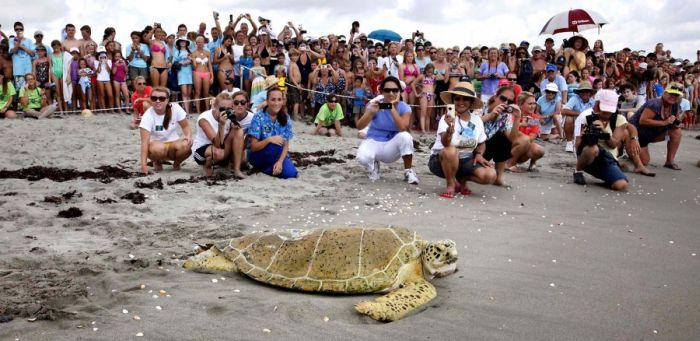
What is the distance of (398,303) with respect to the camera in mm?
2844

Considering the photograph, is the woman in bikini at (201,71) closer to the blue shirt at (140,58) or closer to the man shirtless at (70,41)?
the blue shirt at (140,58)

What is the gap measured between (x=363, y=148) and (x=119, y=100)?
236 inches

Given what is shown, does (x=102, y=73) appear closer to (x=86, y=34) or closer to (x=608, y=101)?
(x=86, y=34)

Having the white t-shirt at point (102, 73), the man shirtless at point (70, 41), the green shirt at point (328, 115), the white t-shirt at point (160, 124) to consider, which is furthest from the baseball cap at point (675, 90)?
the man shirtless at point (70, 41)

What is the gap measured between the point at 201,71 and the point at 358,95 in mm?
2953

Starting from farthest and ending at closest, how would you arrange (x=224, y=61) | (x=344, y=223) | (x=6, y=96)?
1. (x=224, y=61)
2. (x=6, y=96)
3. (x=344, y=223)

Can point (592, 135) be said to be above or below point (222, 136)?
above

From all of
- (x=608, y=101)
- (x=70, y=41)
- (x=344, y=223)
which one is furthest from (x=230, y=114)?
(x=70, y=41)

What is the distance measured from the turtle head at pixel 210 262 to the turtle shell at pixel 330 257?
0.05 m

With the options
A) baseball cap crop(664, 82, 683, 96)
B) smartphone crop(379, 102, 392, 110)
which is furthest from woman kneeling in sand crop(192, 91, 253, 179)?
baseball cap crop(664, 82, 683, 96)

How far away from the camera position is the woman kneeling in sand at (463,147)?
557 centimetres

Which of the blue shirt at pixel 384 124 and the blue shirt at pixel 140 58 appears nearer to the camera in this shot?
the blue shirt at pixel 384 124

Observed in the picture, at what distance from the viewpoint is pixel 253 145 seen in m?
6.41

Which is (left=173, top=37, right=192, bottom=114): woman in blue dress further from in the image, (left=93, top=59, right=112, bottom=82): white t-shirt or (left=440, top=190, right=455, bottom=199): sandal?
(left=440, top=190, right=455, bottom=199): sandal
